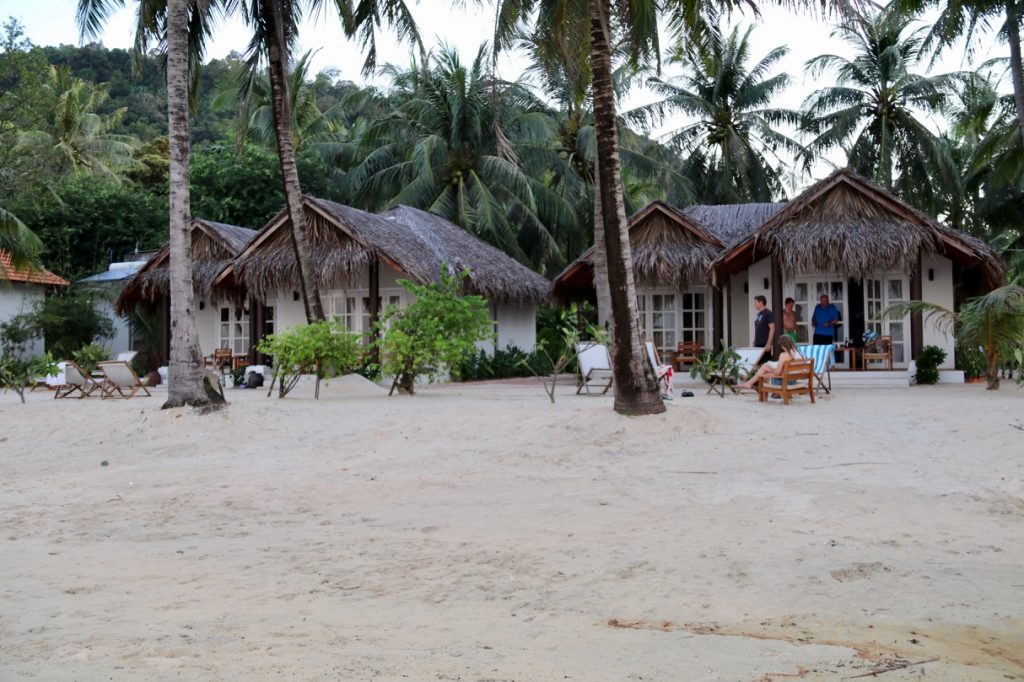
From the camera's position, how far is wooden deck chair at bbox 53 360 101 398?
15727mm

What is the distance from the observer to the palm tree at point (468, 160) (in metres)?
25.9

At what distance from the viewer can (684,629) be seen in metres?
4.02

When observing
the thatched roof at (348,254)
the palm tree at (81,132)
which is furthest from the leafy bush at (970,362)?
the palm tree at (81,132)

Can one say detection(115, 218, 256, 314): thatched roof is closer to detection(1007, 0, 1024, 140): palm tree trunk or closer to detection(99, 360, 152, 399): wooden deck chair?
detection(99, 360, 152, 399): wooden deck chair

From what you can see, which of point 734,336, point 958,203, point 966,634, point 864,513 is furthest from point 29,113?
point 958,203

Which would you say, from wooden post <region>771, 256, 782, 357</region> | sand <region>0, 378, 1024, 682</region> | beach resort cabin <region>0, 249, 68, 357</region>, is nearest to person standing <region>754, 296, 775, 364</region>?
wooden post <region>771, 256, 782, 357</region>

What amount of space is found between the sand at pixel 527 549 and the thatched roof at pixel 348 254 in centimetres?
809

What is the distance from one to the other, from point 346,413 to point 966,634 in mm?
8587

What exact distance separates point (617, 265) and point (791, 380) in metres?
3.61

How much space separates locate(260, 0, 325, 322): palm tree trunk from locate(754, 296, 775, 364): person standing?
6.85 m

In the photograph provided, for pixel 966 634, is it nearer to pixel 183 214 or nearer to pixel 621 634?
pixel 621 634

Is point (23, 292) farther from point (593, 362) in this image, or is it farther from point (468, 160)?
point (593, 362)

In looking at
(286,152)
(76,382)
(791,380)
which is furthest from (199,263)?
(791,380)

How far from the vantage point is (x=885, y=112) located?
95.5 ft
